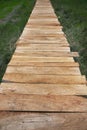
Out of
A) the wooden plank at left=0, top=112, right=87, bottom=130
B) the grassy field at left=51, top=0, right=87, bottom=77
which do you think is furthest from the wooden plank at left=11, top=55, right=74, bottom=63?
the wooden plank at left=0, top=112, right=87, bottom=130

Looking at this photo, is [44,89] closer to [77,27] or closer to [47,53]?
[47,53]

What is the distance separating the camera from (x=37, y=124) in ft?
12.1

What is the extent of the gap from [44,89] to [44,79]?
0.48 meters

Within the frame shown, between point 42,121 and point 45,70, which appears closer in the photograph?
point 42,121

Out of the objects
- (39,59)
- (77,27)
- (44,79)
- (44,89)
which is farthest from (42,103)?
(77,27)

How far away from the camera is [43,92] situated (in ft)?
15.2

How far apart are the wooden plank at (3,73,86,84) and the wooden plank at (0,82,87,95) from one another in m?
0.17

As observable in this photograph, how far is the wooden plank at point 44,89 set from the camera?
457 centimetres

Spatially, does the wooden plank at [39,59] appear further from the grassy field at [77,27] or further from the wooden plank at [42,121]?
the wooden plank at [42,121]

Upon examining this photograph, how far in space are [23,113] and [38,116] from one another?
0.21 metres

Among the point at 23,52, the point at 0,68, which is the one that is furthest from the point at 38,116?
the point at 0,68

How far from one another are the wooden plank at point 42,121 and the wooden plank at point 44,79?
116 centimetres

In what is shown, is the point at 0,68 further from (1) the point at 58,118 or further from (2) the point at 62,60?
(1) the point at 58,118

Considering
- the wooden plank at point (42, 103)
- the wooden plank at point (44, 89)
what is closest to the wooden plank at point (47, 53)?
the wooden plank at point (44, 89)
